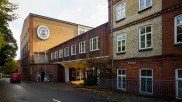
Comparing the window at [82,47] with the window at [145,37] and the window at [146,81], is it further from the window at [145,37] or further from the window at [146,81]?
the window at [146,81]

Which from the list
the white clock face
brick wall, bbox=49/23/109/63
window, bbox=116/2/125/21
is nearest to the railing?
brick wall, bbox=49/23/109/63

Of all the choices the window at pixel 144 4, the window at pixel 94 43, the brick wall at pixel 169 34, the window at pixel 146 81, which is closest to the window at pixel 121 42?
the window at pixel 144 4

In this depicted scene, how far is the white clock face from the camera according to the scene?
1949 inches

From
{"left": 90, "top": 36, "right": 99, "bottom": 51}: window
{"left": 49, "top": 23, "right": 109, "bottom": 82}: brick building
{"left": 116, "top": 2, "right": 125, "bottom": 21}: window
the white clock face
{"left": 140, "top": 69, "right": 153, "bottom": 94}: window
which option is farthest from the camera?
the white clock face

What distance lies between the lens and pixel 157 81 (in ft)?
50.3

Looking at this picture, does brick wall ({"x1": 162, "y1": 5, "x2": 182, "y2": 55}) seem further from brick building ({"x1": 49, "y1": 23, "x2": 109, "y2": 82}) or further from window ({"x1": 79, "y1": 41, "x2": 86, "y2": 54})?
window ({"x1": 79, "y1": 41, "x2": 86, "y2": 54})

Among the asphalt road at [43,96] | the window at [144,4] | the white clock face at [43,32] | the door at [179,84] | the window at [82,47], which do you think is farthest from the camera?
the white clock face at [43,32]

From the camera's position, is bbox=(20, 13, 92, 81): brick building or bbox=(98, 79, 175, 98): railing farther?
bbox=(20, 13, 92, 81): brick building

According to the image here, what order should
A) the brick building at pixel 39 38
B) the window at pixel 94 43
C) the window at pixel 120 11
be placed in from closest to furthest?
the window at pixel 120 11
the window at pixel 94 43
the brick building at pixel 39 38

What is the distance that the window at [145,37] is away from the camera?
55.2 feet

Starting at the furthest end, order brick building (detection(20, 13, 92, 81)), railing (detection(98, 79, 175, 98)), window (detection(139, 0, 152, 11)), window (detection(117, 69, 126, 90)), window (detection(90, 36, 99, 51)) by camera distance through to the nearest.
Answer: brick building (detection(20, 13, 92, 81))
window (detection(90, 36, 99, 51))
window (detection(117, 69, 126, 90))
window (detection(139, 0, 152, 11))
railing (detection(98, 79, 175, 98))

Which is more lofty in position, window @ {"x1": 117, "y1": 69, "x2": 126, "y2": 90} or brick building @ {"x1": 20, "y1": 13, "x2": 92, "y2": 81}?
brick building @ {"x1": 20, "y1": 13, "x2": 92, "y2": 81}

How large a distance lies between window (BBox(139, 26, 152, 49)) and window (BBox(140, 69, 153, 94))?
6.40ft

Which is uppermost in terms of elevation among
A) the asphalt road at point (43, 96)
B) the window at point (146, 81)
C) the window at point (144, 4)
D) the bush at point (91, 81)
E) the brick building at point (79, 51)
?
the window at point (144, 4)
